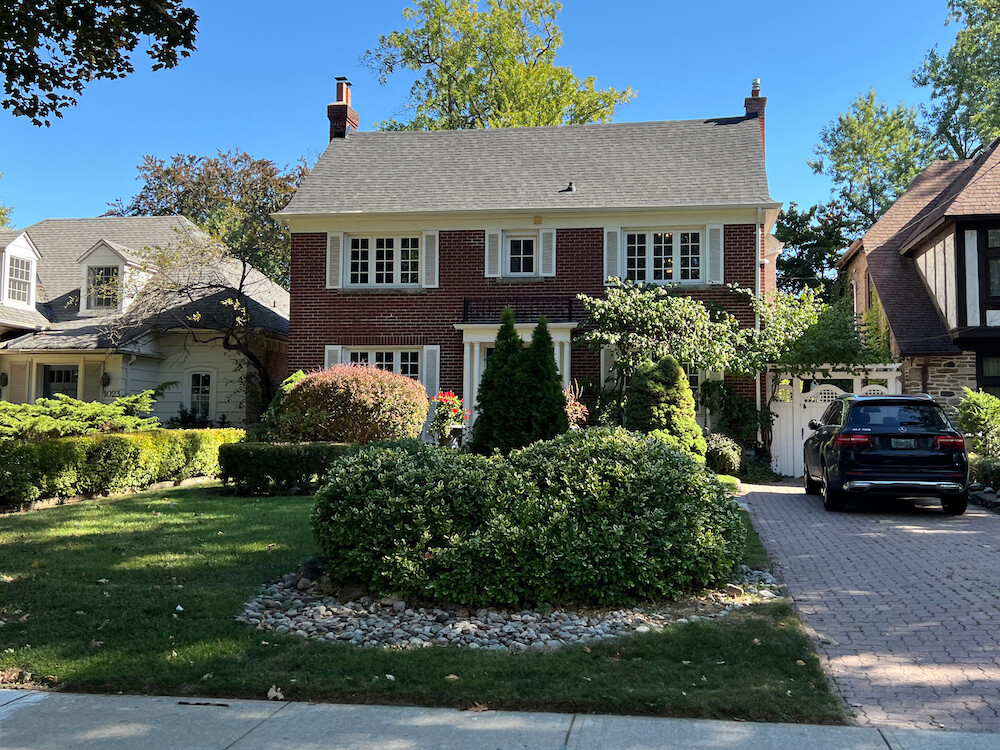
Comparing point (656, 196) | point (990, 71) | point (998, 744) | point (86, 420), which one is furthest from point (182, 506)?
point (990, 71)

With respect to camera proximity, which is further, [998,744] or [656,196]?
[656,196]

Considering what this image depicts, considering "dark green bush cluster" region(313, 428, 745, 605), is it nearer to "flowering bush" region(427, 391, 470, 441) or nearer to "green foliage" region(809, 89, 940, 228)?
"flowering bush" region(427, 391, 470, 441)

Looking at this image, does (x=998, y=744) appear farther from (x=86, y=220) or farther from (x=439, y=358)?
(x=86, y=220)

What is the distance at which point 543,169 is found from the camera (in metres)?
20.6

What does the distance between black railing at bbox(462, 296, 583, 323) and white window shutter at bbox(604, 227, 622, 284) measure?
3.48 feet

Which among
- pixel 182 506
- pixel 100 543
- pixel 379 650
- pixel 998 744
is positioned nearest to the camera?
pixel 998 744

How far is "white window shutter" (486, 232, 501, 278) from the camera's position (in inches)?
756

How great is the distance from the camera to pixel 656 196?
18844mm

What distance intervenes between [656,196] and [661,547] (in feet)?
46.2

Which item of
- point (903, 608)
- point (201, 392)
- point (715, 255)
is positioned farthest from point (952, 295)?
point (201, 392)

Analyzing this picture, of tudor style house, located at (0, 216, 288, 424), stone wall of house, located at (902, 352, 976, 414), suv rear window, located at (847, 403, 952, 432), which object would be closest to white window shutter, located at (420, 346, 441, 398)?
tudor style house, located at (0, 216, 288, 424)

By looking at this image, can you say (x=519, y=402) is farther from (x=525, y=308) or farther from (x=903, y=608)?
(x=525, y=308)

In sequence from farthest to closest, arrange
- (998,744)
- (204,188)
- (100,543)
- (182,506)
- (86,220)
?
(204,188) → (86,220) → (182,506) → (100,543) → (998,744)

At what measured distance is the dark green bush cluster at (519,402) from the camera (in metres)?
8.55
